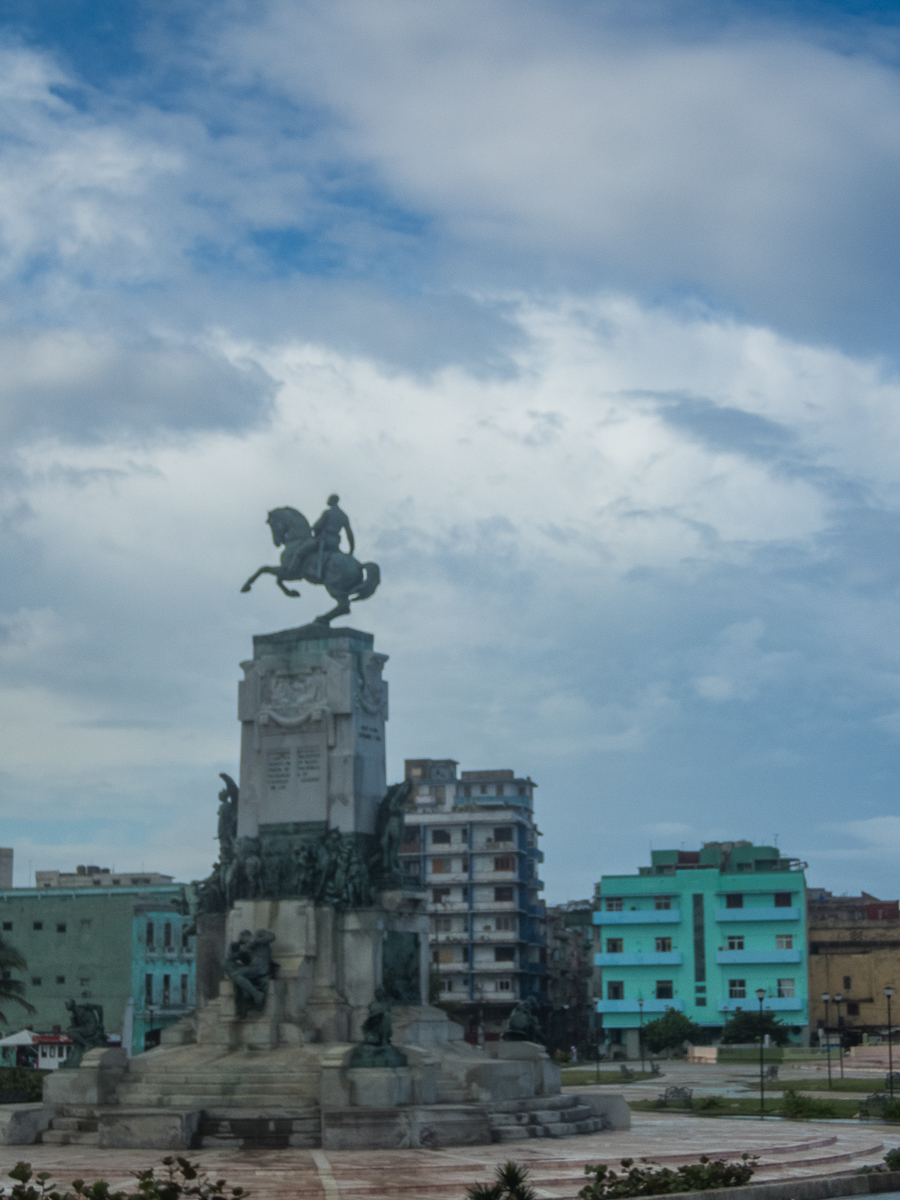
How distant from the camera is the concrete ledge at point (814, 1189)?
897 inches

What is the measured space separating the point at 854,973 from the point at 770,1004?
811cm

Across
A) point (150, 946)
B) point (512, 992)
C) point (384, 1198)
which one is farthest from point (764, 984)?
point (384, 1198)

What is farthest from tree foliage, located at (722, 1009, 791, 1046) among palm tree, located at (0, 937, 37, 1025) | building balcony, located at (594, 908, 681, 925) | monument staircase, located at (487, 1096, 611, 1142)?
monument staircase, located at (487, 1096, 611, 1142)

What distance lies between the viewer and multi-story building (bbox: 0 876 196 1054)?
87.2 m

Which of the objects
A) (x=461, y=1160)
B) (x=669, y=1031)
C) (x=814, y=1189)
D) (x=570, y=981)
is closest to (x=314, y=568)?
(x=461, y=1160)

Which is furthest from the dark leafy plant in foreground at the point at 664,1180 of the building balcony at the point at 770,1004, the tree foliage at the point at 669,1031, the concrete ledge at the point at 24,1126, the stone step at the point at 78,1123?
the building balcony at the point at 770,1004

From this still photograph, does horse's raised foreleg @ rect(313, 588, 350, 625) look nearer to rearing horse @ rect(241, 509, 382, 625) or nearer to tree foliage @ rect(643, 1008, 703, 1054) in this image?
rearing horse @ rect(241, 509, 382, 625)

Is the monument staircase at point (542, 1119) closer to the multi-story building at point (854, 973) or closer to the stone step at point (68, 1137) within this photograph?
the stone step at point (68, 1137)

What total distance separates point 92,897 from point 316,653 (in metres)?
53.0

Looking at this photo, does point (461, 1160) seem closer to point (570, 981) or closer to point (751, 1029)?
point (751, 1029)

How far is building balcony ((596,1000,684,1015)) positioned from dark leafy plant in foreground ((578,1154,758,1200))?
78379 millimetres

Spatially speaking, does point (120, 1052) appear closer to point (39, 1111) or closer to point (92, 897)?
point (39, 1111)

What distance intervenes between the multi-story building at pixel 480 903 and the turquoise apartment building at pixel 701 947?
16.2 ft

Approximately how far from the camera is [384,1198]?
2447 centimetres
